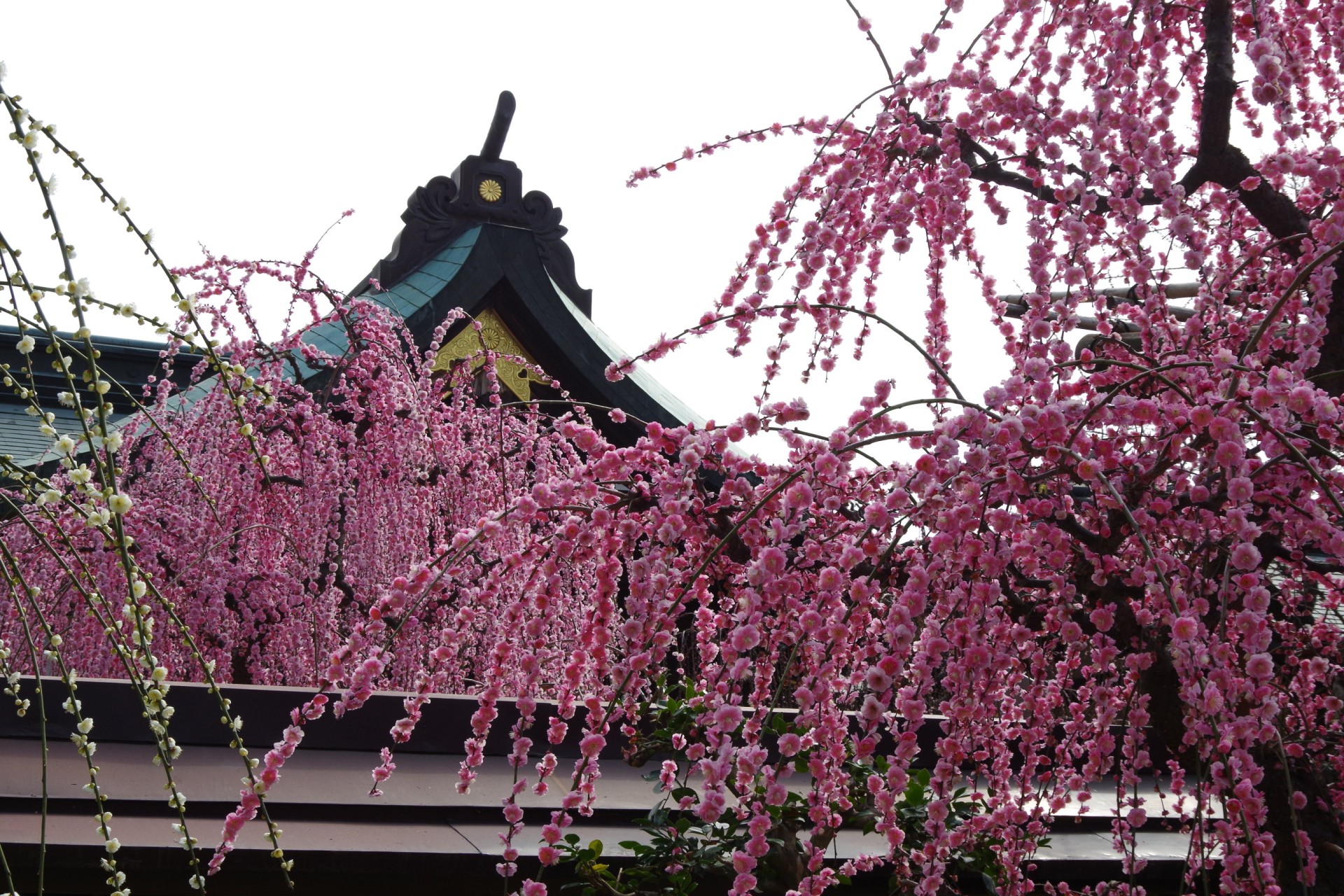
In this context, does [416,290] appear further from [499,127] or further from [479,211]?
[499,127]

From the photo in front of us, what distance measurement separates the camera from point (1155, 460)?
91.1 inches

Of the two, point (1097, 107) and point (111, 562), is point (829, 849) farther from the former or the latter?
point (111, 562)

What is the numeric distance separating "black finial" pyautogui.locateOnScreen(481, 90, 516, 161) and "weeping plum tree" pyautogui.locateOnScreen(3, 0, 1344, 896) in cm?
577

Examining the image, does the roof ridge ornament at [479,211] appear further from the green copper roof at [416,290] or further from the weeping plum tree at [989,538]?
the weeping plum tree at [989,538]

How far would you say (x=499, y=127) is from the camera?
28.2ft

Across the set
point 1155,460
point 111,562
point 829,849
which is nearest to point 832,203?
point 1155,460

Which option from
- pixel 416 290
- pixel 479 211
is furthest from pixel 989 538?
pixel 479 211

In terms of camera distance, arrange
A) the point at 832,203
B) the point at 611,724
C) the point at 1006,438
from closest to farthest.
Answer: the point at 1006,438 → the point at 832,203 → the point at 611,724

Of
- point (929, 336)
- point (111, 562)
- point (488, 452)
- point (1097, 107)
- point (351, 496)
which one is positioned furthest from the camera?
point (488, 452)

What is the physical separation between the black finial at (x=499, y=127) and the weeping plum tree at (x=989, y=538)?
577cm

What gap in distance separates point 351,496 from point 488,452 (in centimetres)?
79

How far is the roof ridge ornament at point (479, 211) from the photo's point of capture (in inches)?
336

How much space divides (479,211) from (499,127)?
0.70 metres

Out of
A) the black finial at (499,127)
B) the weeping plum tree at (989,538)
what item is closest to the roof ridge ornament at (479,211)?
the black finial at (499,127)
